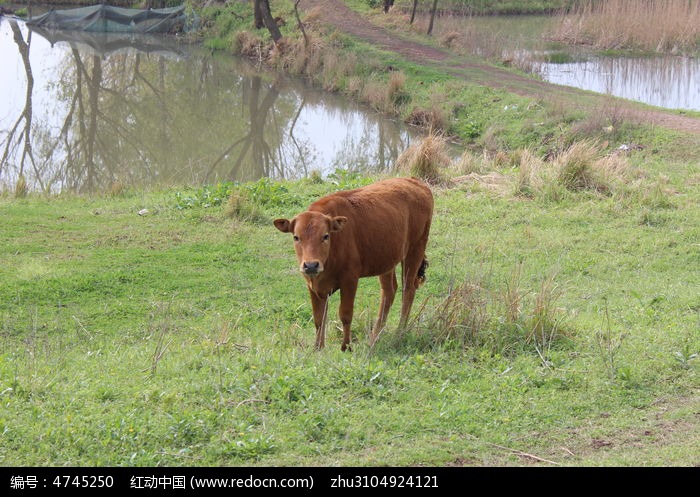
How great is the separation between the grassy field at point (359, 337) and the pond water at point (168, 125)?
4936 mm

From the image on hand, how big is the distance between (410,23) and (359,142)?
47.7 feet

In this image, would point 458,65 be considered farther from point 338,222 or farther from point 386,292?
point 338,222

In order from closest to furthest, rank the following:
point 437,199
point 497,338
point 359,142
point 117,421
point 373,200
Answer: point 117,421, point 497,338, point 373,200, point 437,199, point 359,142

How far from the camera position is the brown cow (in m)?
7.40

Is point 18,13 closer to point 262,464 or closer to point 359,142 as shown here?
point 359,142

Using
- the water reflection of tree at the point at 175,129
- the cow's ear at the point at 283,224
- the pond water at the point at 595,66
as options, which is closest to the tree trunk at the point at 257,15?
the water reflection of tree at the point at 175,129

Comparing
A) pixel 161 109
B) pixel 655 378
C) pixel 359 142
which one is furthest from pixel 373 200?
pixel 161 109

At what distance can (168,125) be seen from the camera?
23.1 metres

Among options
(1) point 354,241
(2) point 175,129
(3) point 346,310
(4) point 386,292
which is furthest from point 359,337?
(2) point 175,129

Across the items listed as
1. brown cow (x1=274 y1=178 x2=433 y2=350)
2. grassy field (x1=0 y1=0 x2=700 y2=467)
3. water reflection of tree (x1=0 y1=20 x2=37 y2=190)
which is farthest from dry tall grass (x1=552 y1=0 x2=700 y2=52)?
brown cow (x1=274 y1=178 x2=433 y2=350)

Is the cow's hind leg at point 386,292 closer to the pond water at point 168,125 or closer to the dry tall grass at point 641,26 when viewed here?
→ the pond water at point 168,125

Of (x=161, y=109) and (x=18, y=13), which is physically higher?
(x=18, y=13)

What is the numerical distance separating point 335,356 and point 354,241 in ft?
4.15
